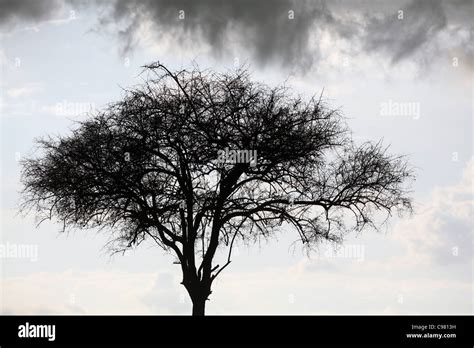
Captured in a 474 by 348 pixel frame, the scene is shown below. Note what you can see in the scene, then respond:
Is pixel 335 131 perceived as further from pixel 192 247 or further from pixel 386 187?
pixel 192 247

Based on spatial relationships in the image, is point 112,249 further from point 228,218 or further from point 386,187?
point 386,187

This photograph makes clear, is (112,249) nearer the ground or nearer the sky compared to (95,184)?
nearer the ground

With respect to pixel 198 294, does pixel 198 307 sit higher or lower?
A: lower

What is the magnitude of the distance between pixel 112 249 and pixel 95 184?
2.21m

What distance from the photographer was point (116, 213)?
21.5 meters
